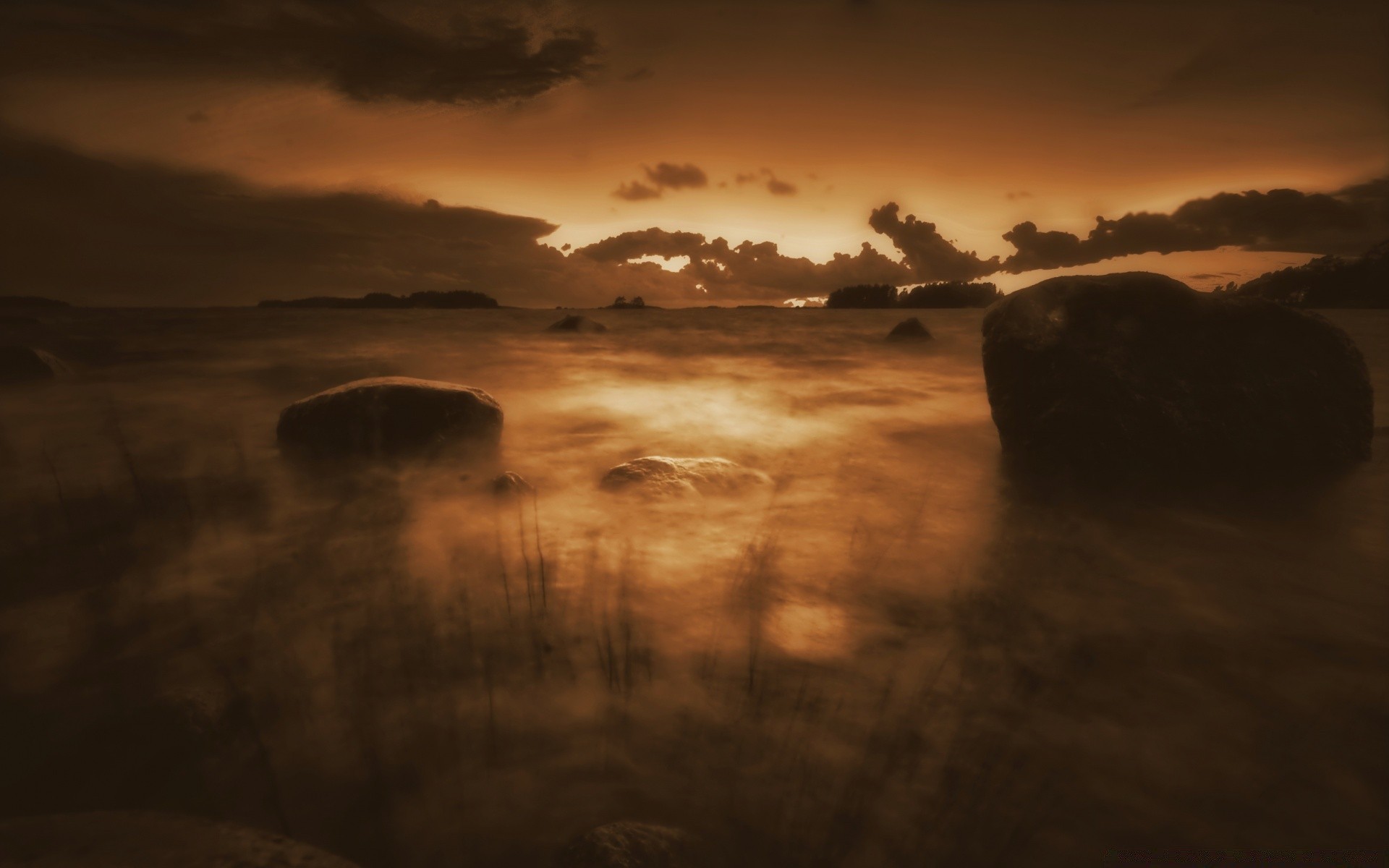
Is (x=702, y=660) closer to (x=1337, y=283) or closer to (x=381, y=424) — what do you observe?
(x=381, y=424)

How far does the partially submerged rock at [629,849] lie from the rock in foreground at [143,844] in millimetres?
488

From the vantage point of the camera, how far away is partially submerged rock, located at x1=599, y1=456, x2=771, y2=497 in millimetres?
4164

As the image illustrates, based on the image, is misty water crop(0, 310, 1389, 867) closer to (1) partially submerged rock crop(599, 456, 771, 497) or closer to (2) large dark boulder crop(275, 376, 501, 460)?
(1) partially submerged rock crop(599, 456, 771, 497)

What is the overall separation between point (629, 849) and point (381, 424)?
432 cm

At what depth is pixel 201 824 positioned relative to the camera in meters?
1.29

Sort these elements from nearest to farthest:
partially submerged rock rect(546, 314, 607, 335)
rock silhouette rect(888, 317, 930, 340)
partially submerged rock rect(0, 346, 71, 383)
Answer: partially submerged rock rect(0, 346, 71, 383) < rock silhouette rect(888, 317, 930, 340) < partially submerged rock rect(546, 314, 607, 335)

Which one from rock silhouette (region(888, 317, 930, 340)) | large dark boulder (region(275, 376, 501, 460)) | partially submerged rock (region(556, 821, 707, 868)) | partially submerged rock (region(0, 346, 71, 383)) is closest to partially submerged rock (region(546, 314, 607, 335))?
rock silhouette (region(888, 317, 930, 340))

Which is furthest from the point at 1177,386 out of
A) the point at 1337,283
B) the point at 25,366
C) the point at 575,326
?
the point at 1337,283

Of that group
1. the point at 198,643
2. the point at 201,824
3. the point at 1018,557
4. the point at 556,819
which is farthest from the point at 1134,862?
the point at 198,643

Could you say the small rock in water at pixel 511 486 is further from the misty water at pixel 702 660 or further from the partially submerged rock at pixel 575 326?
the partially submerged rock at pixel 575 326

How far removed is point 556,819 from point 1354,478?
19.1ft

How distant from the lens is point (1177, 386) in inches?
170

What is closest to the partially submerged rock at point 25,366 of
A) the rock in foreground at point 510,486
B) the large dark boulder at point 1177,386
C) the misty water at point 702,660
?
the misty water at point 702,660

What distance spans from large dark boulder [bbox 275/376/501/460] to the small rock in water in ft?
2.84
